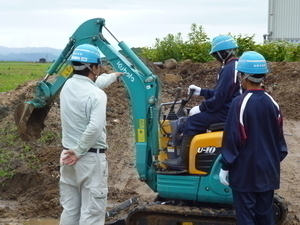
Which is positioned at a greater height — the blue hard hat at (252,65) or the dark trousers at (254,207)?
the blue hard hat at (252,65)

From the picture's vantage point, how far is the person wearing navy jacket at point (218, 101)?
7.14 metres

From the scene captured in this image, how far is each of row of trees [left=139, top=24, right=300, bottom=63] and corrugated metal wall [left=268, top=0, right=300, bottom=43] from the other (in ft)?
14.4

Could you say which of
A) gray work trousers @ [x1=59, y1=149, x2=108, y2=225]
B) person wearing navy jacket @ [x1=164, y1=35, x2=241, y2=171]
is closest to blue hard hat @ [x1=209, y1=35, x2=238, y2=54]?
person wearing navy jacket @ [x1=164, y1=35, x2=241, y2=171]

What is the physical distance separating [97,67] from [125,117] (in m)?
8.71

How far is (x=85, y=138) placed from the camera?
21.1 ft

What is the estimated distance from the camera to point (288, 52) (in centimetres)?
2208

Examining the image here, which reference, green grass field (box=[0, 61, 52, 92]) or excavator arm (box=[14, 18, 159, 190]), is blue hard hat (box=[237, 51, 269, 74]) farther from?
green grass field (box=[0, 61, 52, 92])

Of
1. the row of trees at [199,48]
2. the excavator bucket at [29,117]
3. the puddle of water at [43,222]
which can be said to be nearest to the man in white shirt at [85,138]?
the puddle of water at [43,222]

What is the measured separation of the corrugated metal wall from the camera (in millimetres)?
27578

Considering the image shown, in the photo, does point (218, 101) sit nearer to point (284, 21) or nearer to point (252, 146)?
point (252, 146)

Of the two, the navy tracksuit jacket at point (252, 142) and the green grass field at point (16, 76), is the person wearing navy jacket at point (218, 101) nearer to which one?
the navy tracksuit jacket at point (252, 142)

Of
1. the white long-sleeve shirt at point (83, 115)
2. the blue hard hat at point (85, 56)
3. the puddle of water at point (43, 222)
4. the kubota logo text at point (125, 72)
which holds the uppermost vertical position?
the blue hard hat at point (85, 56)

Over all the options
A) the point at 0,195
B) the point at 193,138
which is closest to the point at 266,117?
the point at 193,138

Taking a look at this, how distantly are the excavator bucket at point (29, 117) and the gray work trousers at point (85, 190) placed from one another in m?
2.33
